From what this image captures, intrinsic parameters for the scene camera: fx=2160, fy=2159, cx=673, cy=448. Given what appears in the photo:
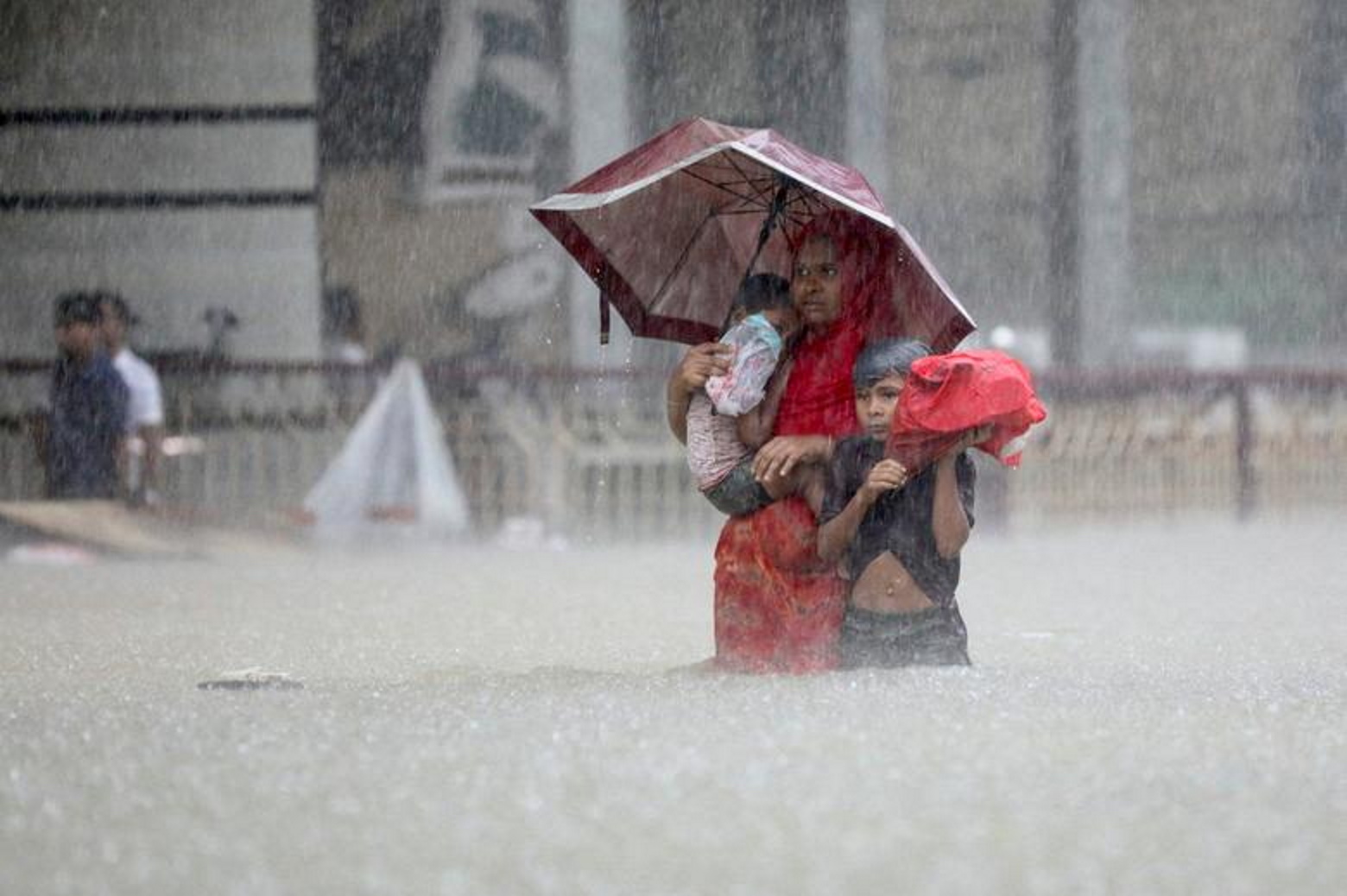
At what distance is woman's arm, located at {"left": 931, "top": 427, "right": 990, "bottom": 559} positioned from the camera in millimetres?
4695

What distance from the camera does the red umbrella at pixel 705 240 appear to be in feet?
16.2

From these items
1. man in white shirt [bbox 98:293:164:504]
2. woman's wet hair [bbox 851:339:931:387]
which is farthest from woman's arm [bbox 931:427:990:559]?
man in white shirt [bbox 98:293:164:504]

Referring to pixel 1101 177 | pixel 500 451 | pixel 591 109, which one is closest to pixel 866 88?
pixel 1101 177

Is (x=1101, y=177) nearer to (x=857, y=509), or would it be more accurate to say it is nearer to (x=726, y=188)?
(x=726, y=188)

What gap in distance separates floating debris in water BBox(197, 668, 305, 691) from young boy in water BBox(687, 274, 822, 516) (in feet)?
3.57

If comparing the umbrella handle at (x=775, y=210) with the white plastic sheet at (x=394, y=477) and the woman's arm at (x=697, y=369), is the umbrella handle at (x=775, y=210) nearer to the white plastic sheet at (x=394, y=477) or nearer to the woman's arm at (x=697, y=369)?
the woman's arm at (x=697, y=369)

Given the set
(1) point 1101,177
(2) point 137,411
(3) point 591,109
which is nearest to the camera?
(2) point 137,411

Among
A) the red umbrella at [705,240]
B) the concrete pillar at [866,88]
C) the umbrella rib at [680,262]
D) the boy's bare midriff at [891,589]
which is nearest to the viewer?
the boy's bare midriff at [891,589]

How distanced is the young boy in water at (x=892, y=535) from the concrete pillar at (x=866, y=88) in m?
8.98

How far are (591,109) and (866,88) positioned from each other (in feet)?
7.15

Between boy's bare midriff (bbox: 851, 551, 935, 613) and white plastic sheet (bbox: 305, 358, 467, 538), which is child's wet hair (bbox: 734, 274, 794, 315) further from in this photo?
white plastic sheet (bbox: 305, 358, 467, 538)

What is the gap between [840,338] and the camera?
4922 millimetres

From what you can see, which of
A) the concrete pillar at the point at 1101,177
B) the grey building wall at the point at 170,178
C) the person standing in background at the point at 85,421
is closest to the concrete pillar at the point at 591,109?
the grey building wall at the point at 170,178

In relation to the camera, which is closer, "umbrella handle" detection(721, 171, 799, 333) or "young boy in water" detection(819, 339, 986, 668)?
"young boy in water" detection(819, 339, 986, 668)
